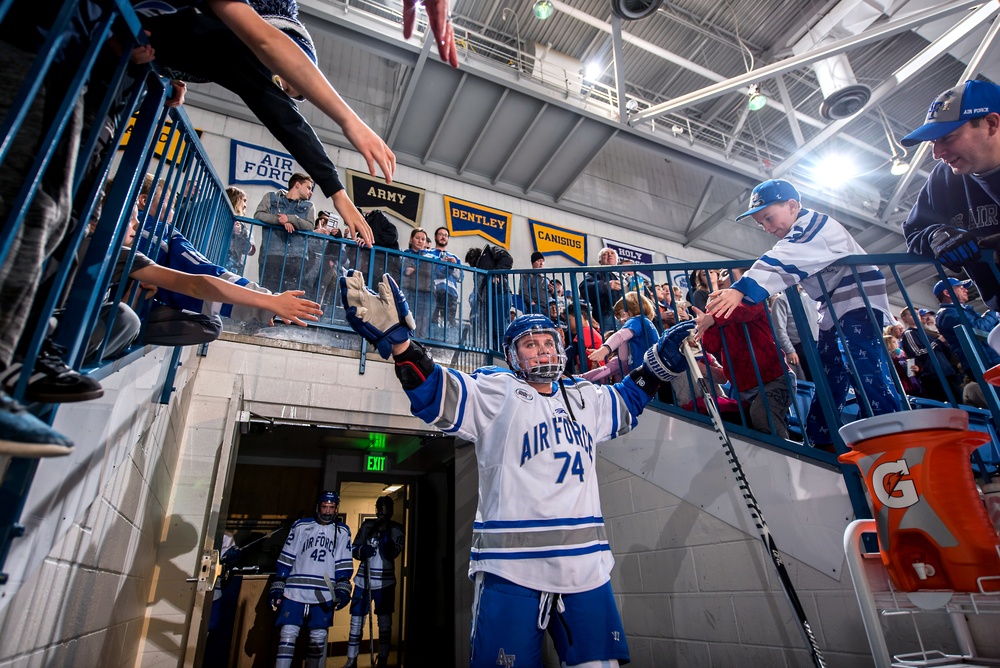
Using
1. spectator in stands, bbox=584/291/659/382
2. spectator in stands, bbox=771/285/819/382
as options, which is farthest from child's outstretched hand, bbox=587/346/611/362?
spectator in stands, bbox=771/285/819/382

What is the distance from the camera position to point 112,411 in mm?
1761

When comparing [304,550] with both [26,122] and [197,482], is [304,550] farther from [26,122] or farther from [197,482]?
[26,122]

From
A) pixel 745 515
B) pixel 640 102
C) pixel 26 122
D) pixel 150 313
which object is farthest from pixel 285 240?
pixel 640 102

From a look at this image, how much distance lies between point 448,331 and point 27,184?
15.3 ft

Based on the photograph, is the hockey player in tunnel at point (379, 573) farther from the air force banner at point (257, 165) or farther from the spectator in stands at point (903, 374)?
the spectator in stands at point (903, 374)

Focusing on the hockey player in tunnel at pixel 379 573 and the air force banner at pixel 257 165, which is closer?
the hockey player in tunnel at pixel 379 573

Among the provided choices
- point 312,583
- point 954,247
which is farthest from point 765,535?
point 312,583

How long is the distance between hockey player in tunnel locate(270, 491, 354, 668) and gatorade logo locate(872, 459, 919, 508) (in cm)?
569

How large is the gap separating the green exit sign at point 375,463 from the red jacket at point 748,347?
704 cm

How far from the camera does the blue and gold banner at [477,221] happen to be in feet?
31.8

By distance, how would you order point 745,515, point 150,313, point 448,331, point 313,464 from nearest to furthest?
1. point 150,313
2. point 745,515
3. point 448,331
4. point 313,464

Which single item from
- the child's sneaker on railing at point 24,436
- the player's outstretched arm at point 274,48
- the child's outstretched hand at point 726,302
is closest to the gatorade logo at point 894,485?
the child's outstretched hand at point 726,302

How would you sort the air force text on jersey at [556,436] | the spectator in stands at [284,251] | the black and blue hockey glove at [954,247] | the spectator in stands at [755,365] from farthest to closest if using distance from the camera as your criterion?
the spectator in stands at [284,251] < the spectator in stands at [755,365] < the black and blue hockey glove at [954,247] < the air force text on jersey at [556,436]

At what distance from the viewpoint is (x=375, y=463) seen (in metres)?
8.95
